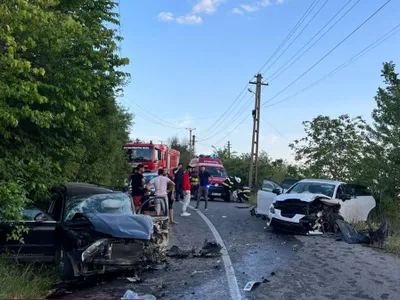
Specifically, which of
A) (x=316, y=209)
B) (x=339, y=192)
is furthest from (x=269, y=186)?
(x=316, y=209)

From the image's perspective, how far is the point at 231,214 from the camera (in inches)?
703

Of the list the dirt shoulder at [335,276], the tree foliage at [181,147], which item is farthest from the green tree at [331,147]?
the tree foliage at [181,147]

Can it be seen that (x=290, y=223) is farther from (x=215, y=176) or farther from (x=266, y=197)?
(x=215, y=176)

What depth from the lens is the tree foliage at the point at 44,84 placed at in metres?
6.12

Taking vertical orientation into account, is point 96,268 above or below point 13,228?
below

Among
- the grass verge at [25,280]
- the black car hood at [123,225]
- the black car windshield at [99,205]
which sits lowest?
the grass verge at [25,280]

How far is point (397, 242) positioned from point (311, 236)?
7.27ft

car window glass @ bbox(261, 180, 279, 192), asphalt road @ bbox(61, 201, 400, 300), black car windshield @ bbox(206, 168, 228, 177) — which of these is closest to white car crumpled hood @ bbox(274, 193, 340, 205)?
asphalt road @ bbox(61, 201, 400, 300)

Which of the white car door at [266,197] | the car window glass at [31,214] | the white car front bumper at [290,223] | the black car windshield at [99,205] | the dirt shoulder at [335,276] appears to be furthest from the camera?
the white car door at [266,197]

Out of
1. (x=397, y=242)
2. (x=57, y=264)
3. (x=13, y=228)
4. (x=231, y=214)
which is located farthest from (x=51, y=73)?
(x=231, y=214)

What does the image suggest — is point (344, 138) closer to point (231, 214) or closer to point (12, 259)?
point (231, 214)

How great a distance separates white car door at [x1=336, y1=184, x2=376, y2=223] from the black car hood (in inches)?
305

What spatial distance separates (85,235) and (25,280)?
3.45 feet

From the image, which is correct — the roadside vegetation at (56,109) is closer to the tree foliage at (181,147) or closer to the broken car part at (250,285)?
the broken car part at (250,285)
